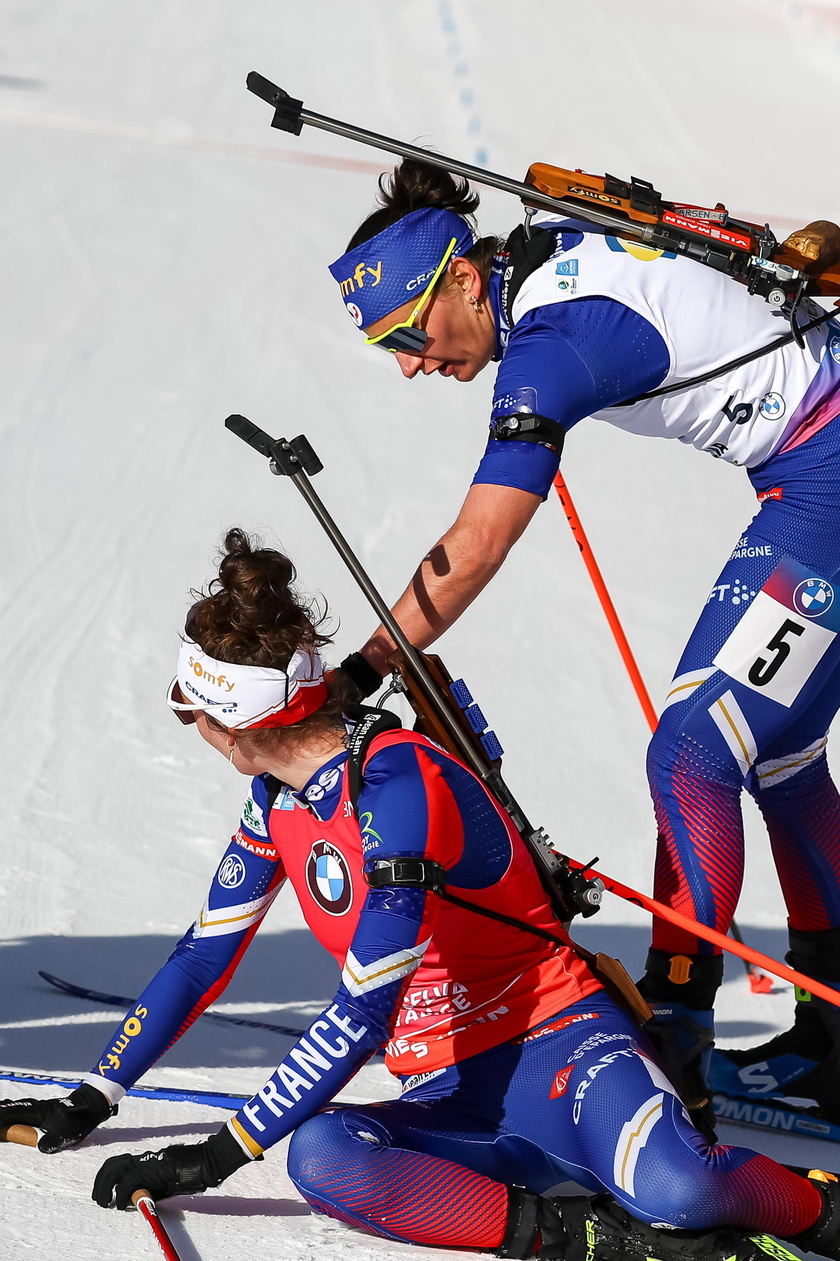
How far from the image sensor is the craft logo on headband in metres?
2.39

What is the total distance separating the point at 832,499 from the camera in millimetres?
2820

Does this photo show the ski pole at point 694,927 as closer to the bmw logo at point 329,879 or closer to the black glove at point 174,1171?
the bmw logo at point 329,879

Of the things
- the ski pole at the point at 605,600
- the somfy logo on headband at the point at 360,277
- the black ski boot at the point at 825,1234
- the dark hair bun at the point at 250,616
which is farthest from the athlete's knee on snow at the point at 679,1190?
the somfy logo on headband at the point at 360,277

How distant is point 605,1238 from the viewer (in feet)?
7.80

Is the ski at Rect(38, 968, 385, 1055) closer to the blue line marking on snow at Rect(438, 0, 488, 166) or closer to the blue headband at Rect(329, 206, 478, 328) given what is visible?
the blue headband at Rect(329, 206, 478, 328)

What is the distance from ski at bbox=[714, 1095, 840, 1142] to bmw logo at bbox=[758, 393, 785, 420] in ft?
5.06

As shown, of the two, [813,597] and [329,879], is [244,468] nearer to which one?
[813,597]

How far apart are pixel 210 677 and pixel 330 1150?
2.61 feet

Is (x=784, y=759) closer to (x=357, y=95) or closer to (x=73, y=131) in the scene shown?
(x=73, y=131)

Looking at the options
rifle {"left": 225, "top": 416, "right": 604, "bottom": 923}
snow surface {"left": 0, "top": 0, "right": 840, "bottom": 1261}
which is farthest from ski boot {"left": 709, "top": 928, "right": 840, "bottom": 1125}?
rifle {"left": 225, "top": 416, "right": 604, "bottom": 923}

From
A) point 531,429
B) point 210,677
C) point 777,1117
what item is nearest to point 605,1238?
point 777,1117

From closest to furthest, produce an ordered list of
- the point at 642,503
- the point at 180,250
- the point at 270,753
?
the point at 270,753 < the point at 642,503 < the point at 180,250

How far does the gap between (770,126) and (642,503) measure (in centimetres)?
870

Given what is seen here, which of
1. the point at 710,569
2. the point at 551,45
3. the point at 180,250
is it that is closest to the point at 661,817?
the point at 710,569
